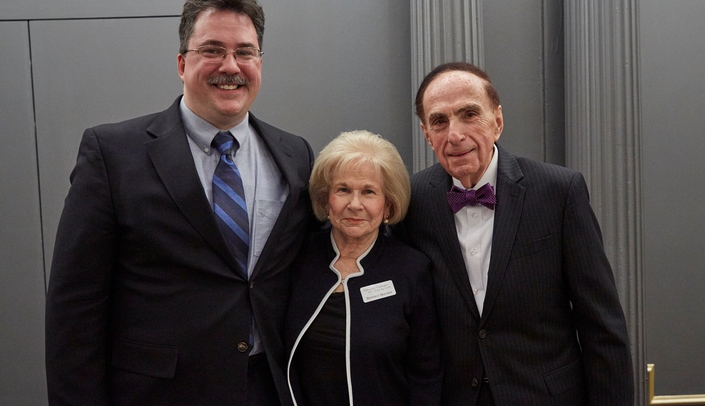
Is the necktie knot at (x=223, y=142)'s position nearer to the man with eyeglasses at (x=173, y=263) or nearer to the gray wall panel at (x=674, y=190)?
the man with eyeglasses at (x=173, y=263)

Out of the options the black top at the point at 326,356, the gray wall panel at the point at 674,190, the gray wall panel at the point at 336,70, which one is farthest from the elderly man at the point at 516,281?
the gray wall panel at the point at 674,190

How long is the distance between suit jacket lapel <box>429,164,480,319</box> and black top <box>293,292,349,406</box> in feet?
1.15

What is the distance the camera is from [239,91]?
195cm

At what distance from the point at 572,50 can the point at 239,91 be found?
2129mm

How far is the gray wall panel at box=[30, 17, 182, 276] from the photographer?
11.4 feet

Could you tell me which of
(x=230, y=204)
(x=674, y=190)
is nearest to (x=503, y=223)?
(x=230, y=204)

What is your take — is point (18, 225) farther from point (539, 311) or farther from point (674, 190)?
point (674, 190)

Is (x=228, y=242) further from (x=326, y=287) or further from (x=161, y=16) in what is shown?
(x=161, y=16)

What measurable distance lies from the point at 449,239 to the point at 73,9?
2604 millimetres

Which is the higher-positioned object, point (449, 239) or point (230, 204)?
point (230, 204)

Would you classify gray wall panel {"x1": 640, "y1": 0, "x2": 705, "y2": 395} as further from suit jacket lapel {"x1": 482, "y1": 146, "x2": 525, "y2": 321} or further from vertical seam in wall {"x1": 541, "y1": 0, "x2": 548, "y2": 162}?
suit jacket lapel {"x1": 482, "y1": 146, "x2": 525, "y2": 321}

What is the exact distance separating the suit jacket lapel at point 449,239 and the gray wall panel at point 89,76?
1.97 meters

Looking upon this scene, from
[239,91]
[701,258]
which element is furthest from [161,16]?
[701,258]

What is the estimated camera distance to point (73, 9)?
3471 millimetres
